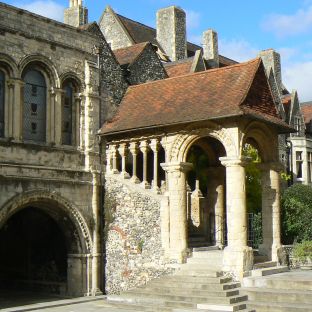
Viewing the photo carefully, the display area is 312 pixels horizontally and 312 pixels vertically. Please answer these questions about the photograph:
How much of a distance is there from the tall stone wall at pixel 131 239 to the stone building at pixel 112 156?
0.10 ft

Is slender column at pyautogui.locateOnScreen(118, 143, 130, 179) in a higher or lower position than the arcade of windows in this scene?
lower

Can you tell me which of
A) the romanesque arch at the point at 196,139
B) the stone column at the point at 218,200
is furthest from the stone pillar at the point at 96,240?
the stone column at the point at 218,200

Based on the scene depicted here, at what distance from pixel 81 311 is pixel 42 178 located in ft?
13.1

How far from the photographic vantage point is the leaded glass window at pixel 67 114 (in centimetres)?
1812

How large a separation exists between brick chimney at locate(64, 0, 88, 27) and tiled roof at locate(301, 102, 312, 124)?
53.2 ft

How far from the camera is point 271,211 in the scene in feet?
59.5

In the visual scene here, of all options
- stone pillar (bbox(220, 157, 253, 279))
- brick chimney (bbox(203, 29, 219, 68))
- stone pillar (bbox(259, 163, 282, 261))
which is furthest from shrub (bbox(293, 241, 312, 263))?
brick chimney (bbox(203, 29, 219, 68))

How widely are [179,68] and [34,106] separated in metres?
10.3

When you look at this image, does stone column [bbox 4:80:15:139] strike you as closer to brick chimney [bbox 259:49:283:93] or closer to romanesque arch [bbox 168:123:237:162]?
romanesque arch [bbox 168:123:237:162]

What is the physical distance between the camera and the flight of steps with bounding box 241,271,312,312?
13.6m

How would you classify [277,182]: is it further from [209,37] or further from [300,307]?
[209,37]

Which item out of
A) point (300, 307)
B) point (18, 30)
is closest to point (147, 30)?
point (18, 30)

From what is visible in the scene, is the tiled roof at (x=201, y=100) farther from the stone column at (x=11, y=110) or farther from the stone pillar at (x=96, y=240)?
the stone column at (x=11, y=110)

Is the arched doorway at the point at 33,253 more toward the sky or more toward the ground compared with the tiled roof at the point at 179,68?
more toward the ground
